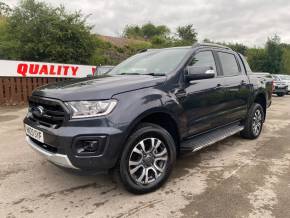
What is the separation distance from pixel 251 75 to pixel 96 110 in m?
3.76

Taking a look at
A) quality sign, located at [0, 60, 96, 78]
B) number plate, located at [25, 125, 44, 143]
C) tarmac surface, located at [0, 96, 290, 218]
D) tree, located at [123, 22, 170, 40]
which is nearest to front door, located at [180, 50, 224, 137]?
tarmac surface, located at [0, 96, 290, 218]

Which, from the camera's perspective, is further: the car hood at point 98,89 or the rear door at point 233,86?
the rear door at point 233,86

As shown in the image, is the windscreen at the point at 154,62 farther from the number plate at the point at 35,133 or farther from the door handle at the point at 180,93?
the number plate at the point at 35,133

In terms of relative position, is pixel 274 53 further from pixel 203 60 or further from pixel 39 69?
pixel 203 60

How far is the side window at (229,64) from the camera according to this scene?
471cm

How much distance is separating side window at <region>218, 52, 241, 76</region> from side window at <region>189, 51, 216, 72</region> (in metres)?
0.33

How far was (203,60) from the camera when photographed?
13.8 feet

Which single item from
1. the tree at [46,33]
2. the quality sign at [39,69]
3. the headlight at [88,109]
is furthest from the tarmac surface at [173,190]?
the tree at [46,33]

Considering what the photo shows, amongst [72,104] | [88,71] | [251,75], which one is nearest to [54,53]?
[88,71]

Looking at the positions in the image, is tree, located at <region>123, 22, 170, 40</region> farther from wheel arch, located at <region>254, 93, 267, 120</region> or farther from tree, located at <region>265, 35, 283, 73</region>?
wheel arch, located at <region>254, 93, 267, 120</region>

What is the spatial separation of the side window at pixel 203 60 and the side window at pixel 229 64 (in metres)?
0.33

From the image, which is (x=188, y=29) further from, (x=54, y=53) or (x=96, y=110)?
(x=96, y=110)

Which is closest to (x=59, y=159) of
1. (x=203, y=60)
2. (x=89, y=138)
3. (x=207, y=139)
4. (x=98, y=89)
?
(x=89, y=138)

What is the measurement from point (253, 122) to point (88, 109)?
386 centimetres
